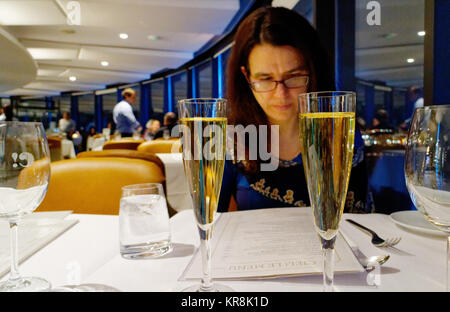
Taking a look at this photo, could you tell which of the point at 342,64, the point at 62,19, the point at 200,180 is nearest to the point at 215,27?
the point at 62,19

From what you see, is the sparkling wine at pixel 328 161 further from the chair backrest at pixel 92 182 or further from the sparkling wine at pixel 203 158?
the chair backrest at pixel 92 182

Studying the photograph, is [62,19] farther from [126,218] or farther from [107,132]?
[126,218]

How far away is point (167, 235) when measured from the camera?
57 cm

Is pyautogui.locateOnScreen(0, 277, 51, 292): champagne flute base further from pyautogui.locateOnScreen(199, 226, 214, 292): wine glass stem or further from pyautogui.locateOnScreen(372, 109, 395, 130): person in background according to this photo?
pyautogui.locateOnScreen(372, 109, 395, 130): person in background

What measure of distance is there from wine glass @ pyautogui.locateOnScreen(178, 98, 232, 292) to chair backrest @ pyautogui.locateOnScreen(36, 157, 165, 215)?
0.71 m

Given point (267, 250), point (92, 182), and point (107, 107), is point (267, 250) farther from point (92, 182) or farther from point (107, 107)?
point (107, 107)

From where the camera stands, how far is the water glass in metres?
0.54

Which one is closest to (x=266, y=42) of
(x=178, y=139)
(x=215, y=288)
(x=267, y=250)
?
(x=178, y=139)

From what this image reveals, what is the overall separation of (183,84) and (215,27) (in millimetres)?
3942

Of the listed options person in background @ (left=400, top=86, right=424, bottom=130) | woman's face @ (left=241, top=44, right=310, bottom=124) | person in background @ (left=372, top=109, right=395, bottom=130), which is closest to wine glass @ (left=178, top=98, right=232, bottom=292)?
woman's face @ (left=241, top=44, right=310, bottom=124)

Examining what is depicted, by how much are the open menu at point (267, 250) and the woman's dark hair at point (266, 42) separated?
0.52 metres

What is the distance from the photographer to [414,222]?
2.14 feet

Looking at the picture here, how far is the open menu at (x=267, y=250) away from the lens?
44 cm

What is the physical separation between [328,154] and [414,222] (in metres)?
0.42
